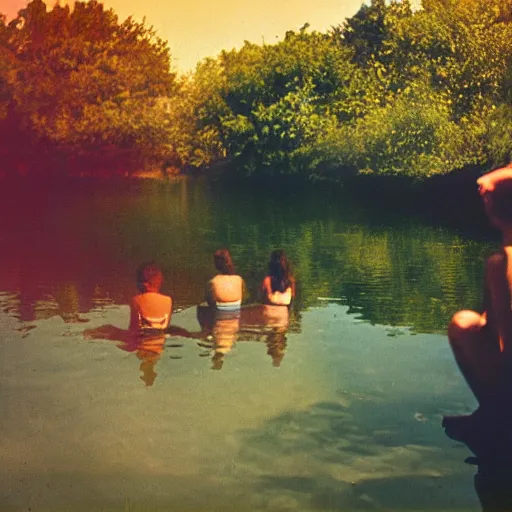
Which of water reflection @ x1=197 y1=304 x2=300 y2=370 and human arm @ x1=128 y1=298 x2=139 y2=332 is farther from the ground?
human arm @ x1=128 y1=298 x2=139 y2=332

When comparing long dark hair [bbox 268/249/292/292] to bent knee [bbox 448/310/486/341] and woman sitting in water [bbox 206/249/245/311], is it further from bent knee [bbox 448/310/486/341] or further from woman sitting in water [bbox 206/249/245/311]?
bent knee [bbox 448/310/486/341]

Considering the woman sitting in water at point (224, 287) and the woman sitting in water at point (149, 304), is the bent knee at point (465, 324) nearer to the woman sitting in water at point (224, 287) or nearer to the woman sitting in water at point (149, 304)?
the woman sitting in water at point (149, 304)

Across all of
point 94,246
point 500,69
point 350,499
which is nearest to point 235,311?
point 350,499

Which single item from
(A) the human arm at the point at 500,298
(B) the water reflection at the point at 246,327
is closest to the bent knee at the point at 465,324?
(A) the human arm at the point at 500,298

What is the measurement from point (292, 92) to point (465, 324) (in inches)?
1610

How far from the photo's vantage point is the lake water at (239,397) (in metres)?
Result: 6.41

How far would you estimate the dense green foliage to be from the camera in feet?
125

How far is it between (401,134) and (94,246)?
1938 cm

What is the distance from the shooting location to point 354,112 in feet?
145

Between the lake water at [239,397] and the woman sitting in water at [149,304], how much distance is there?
281mm

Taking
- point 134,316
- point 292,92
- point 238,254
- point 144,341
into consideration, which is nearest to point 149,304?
point 134,316

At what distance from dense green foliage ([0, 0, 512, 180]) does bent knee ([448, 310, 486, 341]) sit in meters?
26.5

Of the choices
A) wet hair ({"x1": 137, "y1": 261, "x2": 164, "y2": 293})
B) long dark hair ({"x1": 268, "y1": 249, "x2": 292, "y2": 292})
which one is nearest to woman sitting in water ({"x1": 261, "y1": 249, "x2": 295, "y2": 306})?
long dark hair ({"x1": 268, "y1": 249, "x2": 292, "y2": 292})

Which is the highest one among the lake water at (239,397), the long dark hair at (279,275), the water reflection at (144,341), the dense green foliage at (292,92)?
the dense green foliage at (292,92)
